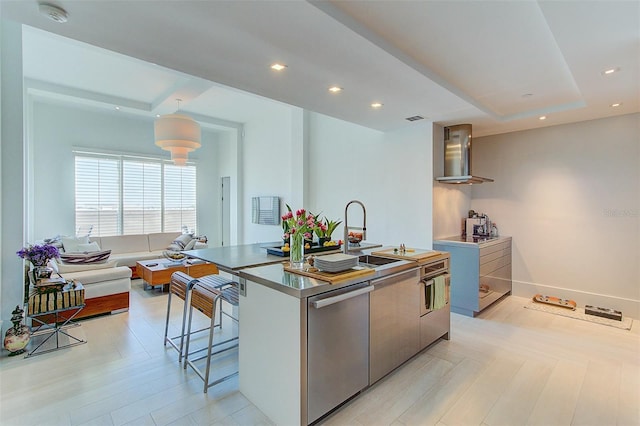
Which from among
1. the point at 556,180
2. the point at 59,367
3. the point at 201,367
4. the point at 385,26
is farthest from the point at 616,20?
the point at 59,367

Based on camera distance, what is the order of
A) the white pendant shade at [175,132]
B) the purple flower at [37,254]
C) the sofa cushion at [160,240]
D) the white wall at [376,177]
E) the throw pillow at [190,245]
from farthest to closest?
the sofa cushion at [160,240], the throw pillow at [190,245], the white pendant shade at [175,132], the white wall at [376,177], the purple flower at [37,254]

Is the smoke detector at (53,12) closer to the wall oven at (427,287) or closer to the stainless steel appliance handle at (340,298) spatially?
the stainless steel appliance handle at (340,298)

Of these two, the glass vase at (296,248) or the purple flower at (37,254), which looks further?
the purple flower at (37,254)

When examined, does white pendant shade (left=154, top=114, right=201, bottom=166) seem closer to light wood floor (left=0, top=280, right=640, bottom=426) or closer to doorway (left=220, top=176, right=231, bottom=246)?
light wood floor (left=0, top=280, right=640, bottom=426)

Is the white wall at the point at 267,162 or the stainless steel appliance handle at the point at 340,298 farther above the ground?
the white wall at the point at 267,162

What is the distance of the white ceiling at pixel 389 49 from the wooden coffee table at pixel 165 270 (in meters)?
3.04

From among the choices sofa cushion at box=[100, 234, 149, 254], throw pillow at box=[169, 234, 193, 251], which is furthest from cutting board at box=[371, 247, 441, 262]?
sofa cushion at box=[100, 234, 149, 254]

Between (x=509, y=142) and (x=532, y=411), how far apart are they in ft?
13.0

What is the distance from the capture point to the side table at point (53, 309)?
9.85 ft

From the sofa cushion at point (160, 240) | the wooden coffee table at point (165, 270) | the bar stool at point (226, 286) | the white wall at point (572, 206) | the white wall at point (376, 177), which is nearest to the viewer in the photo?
the bar stool at point (226, 286)

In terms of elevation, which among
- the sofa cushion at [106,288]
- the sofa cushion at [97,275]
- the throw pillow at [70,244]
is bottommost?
the sofa cushion at [106,288]

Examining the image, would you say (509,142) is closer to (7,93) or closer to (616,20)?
(616,20)

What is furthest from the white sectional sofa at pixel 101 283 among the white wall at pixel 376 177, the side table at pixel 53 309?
the white wall at pixel 376 177

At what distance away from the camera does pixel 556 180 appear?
432 centimetres
